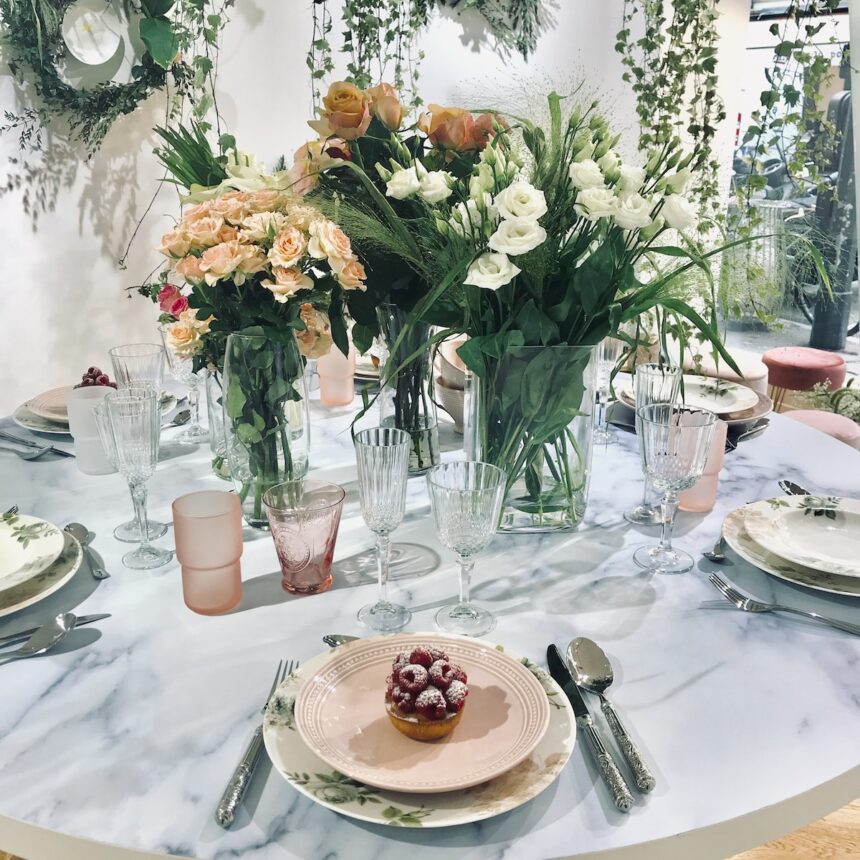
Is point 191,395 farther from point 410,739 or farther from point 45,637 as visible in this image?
point 410,739

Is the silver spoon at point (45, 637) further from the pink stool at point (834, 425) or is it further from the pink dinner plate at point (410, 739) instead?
the pink stool at point (834, 425)

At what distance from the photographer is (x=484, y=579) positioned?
1.18m

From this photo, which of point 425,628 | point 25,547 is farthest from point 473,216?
point 25,547

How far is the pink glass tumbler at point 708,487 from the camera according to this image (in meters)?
1.36

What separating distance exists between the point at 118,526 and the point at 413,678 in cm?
67

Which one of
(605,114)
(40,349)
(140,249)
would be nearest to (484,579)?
(605,114)

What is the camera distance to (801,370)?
11.0 feet

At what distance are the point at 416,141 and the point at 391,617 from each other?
719mm

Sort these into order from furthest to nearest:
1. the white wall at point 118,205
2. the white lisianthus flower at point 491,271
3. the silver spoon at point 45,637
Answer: the white wall at point 118,205, the white lisianthus flower at point 491,271, the silver spoon at point 45,637

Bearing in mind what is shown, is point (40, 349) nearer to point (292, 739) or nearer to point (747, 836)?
point (292, 739)

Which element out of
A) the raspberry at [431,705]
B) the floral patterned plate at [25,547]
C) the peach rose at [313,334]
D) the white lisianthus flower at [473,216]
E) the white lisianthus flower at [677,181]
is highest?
the white lisianthus flower at [677,181]

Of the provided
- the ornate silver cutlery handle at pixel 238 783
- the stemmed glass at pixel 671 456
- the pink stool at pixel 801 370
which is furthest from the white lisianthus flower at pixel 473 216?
the pink stool at pixel 801 370

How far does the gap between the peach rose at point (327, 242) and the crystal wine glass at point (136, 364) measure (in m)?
0.54

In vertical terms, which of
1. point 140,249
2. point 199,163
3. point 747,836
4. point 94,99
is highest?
point 94,99
